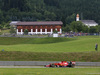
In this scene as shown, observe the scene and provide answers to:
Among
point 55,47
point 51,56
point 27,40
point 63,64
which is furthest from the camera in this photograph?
point 27,40

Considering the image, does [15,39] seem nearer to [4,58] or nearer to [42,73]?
[4,58]

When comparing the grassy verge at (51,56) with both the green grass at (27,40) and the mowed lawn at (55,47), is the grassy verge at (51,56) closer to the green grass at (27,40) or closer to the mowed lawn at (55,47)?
the mowed lawn at (55,47)

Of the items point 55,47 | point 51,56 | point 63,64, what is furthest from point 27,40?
point 63,64

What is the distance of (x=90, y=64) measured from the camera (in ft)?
150

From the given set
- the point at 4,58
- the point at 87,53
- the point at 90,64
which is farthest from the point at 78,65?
the point at 4,58

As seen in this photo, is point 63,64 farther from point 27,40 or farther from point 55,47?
point 27,40

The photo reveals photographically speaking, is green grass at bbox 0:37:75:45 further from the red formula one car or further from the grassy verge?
the red formula one car

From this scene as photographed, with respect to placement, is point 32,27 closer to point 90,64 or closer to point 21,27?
point 21,27

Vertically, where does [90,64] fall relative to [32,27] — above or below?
below

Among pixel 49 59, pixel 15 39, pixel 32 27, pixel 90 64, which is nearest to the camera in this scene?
pixel 90 64

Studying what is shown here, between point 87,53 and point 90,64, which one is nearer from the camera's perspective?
point 90,64

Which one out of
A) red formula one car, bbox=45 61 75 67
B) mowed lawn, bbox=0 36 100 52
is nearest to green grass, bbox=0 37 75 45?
mowed lawn, bbox=0 36 100 52

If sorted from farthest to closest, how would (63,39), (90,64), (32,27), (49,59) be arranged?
1. (32,27)
2. (63,39)
3. (49,59)
4. (90,64)

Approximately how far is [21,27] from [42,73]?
111 m
